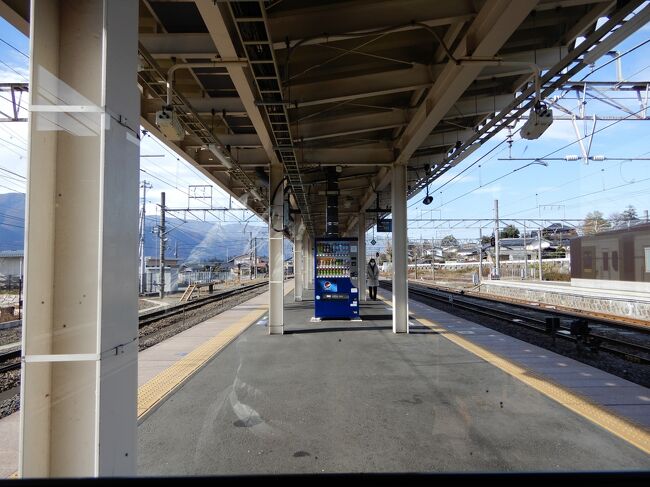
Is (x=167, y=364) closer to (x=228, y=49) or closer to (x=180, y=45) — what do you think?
(x=180, y=45)

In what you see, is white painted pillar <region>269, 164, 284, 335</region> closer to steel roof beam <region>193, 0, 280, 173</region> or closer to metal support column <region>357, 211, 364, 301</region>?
steel roof beam <region>193, 0, 280, 173</region>

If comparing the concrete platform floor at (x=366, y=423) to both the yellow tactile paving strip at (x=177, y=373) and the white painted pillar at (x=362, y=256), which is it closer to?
the yellow tactile paving strip at (x=177, y=373)

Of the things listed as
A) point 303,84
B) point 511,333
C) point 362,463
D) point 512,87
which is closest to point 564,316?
point 511,333

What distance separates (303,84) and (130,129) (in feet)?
17.0

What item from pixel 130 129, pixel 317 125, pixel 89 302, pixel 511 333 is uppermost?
pixel 317 125

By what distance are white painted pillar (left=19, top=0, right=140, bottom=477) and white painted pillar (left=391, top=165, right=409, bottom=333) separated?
8.48m

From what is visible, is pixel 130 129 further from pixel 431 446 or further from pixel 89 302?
pixel 431 446

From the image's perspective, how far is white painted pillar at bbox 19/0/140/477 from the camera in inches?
87.7

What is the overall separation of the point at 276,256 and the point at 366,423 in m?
6.77

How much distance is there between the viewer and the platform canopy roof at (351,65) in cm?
514

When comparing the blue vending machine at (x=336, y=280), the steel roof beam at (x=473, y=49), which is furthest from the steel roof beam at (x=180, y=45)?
the blue vending machine at (x=336, y=280)

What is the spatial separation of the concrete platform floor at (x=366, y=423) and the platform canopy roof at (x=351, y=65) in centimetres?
419

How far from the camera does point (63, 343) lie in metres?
2.29

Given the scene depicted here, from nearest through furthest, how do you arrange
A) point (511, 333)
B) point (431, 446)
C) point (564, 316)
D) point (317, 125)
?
point (431, 446) → point (317, 125) → point (511, 333) → point (564, 316)
